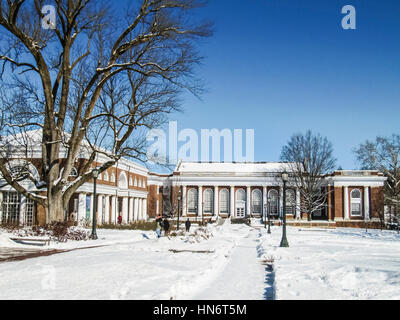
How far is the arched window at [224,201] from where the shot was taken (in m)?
81.4

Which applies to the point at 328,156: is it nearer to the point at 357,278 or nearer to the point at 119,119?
the point at 119,119

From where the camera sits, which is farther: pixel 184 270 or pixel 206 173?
pixel 206 173

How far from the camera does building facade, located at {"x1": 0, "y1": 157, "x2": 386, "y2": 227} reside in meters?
39.9

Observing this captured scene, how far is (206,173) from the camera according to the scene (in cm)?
8044

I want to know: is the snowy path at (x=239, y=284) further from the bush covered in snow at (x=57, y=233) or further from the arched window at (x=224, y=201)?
the arched window at (x=224, y=201)

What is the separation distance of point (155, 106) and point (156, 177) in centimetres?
5445

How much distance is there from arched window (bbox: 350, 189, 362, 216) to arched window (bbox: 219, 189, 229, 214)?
23393 mm

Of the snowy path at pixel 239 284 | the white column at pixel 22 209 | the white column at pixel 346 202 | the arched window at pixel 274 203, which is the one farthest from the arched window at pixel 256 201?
the snowy path at pixel 239 284

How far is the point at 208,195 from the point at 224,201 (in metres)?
3.41

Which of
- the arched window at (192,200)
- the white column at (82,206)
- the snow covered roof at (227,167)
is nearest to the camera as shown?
the white column at (82,206)

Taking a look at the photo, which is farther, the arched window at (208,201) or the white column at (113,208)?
the arched window at (208,201)
